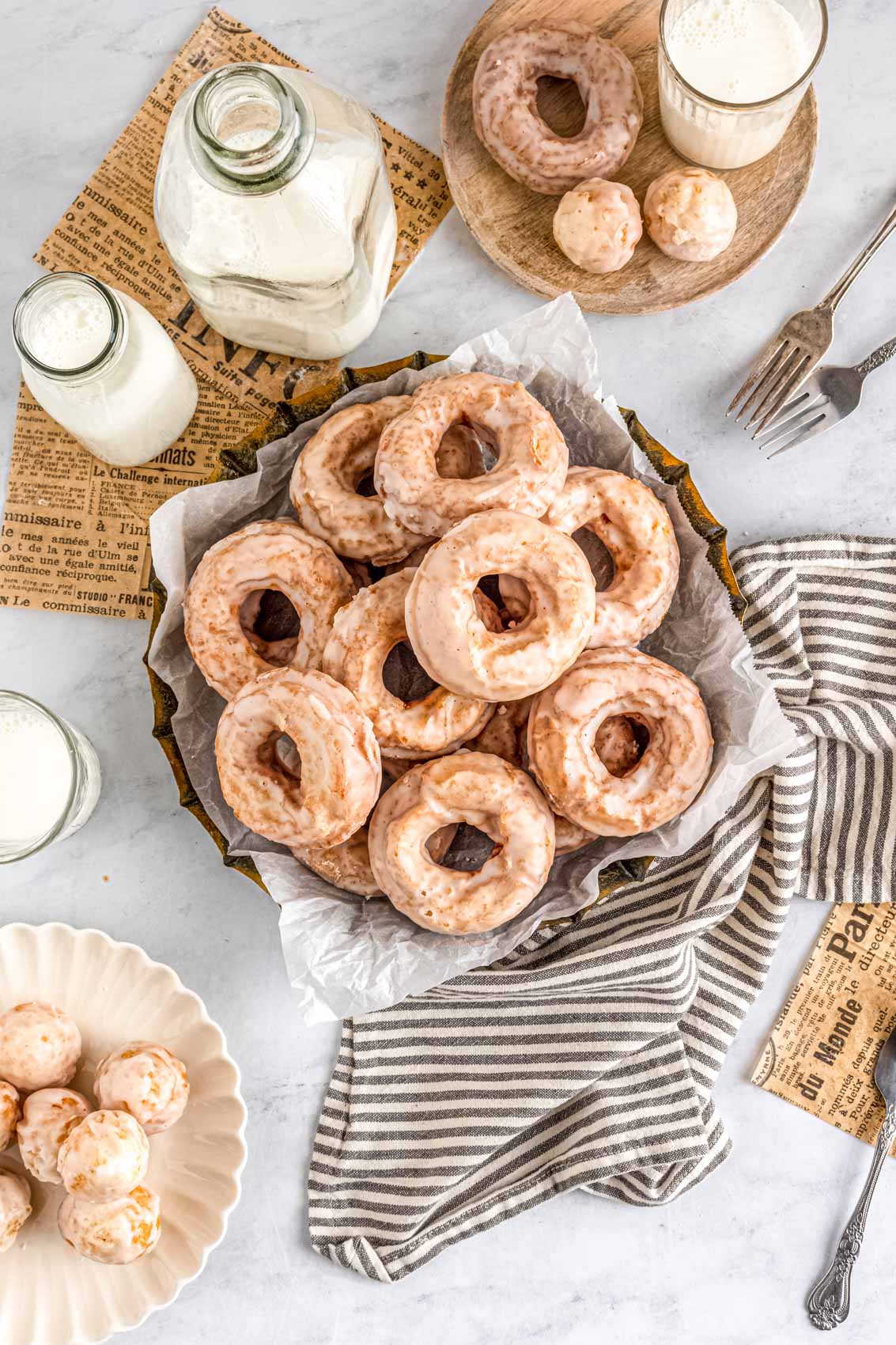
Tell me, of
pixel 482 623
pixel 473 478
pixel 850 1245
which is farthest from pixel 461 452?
pixel 850 1245

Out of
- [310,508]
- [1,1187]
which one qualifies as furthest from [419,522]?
[1,1187]

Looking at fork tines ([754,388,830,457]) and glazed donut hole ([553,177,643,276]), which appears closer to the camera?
glazed donut hole ([553,177,643,276])

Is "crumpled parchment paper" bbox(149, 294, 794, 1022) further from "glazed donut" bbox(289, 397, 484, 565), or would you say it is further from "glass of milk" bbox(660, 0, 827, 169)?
"glass of milk" bbox(660, 0, 827, 169)

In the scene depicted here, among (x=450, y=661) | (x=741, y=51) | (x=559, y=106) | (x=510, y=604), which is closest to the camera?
(x=450, y=661)

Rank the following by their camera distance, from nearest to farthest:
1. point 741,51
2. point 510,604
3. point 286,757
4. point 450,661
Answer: point 450,661
point 510,604
point 286,757
point 741,51

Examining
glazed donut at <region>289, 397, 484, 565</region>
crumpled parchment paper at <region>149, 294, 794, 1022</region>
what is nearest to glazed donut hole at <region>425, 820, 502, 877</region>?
crumpled parchment paper at <region>149, 294, 794, 1022</region>

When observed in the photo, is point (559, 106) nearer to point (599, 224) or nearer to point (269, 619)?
point (599, 224)
